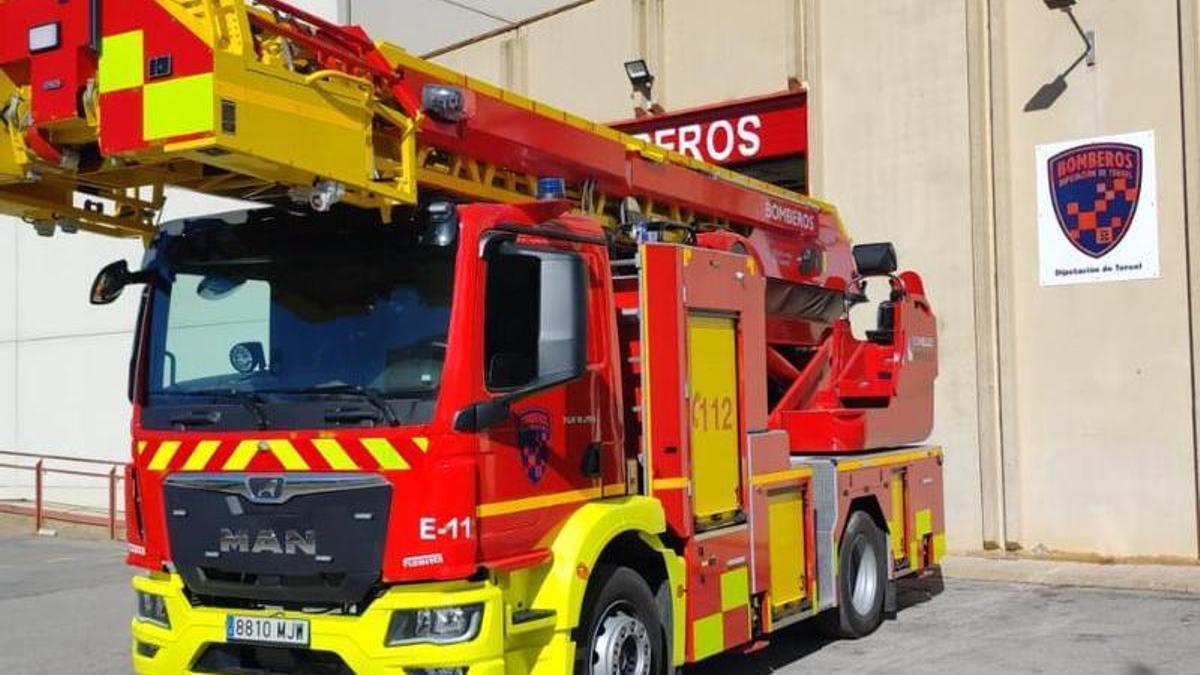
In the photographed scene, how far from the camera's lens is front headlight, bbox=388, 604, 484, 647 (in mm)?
5578

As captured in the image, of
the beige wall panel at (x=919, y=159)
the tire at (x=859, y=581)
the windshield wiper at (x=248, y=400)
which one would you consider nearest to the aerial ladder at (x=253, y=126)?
the windshield wiper at (x=248, y=400)

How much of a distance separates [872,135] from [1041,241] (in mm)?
2270

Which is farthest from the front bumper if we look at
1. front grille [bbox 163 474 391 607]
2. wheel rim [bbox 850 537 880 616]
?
wheel rim [bbox 850 537 880 616]

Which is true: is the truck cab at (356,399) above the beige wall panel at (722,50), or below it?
below

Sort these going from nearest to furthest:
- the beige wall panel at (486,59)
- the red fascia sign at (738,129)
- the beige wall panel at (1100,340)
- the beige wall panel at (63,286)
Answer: the beige wall panel at (1100,340), the red fascia sign at (738,129), the beige wall panel at (486,59), the beige wall panel at (63,286)

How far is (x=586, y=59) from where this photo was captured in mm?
17516

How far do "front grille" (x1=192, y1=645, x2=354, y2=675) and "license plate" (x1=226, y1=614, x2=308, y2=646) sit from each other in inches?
2.3

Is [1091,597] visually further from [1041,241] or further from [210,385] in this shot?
[210,385]

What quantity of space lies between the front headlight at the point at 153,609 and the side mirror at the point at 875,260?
684 cm

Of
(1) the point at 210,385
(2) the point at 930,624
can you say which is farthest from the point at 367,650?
(2) the point at 930,624

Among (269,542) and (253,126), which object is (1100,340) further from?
(253,126)

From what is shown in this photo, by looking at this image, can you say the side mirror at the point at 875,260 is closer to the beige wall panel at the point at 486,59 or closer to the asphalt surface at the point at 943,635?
the asphalt surface at the point at 943,635

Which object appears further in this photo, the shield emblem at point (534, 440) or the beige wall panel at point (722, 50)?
the beige wall panel at point (722, 50)

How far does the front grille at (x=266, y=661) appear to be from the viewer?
19.0 feet
